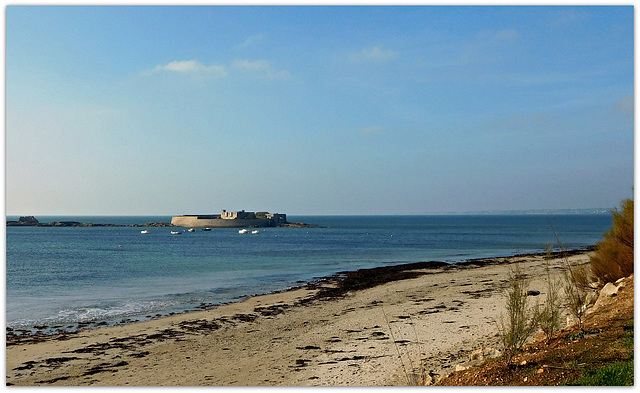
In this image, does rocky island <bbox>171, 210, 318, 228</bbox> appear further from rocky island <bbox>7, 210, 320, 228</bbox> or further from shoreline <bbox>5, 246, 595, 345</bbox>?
shoreline <bbox>5, 246, 595, 345</bbox>

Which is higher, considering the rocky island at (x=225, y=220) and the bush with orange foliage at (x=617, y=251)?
the bush with orange foliage at (x=617, y=251)

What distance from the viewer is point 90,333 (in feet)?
42.4

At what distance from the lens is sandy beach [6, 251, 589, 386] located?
28.1 ft

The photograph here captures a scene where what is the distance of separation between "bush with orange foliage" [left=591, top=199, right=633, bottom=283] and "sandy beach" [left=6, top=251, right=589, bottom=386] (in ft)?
9.02

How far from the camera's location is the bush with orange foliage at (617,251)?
10.7 meters

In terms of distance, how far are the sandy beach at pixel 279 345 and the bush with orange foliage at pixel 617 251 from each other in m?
2.75

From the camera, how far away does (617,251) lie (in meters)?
11.6

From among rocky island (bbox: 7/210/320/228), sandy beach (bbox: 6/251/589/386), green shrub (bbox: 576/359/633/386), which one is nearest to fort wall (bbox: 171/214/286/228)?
rocky island (bbox: 7/210/320/228)

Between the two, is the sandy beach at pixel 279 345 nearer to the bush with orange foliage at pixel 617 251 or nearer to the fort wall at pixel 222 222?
the bush with orange foliage at pixel 617 251

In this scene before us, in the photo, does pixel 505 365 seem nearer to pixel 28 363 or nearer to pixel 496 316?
pixel 496 316

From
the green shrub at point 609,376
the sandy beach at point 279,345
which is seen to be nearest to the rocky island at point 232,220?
the sandy beach at point 279,345

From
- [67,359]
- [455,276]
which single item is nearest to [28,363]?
[67,359]

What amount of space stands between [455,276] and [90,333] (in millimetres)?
17118

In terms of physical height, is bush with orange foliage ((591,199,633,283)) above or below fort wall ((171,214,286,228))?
above
